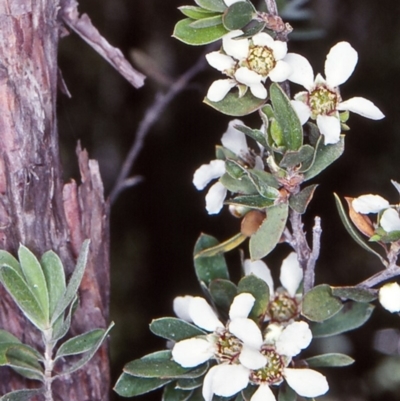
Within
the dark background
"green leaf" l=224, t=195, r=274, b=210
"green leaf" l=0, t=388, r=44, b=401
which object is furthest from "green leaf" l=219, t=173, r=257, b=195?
the dark background

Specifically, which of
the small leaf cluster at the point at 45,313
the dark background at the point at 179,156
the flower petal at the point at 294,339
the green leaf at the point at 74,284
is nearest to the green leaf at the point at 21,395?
the small leaf cluster at the point at 45,313

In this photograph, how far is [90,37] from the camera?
1133 millimetres

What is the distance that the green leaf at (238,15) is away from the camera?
0.89m

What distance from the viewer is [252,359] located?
923mm

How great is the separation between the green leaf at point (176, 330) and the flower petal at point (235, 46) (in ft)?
1.26

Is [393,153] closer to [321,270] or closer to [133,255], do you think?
[321,270]

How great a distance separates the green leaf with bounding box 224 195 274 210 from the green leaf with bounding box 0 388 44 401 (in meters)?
0.37

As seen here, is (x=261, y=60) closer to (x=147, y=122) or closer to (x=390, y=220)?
(x=390, y=220)

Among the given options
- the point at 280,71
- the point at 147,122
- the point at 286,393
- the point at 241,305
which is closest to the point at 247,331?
the point at 241,305

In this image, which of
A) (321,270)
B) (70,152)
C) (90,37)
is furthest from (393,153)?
(90,37)

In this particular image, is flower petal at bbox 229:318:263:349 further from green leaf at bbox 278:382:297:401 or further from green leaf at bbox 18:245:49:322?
green leaf at bbox 18:245:49:322

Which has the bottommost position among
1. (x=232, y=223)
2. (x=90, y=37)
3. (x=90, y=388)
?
(x=90, y=388)

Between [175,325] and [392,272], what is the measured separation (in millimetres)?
317

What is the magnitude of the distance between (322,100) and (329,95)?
0.01m
